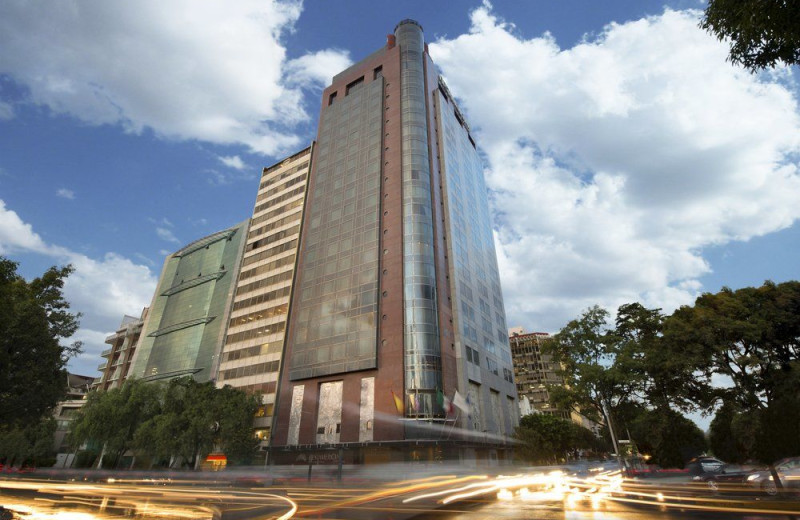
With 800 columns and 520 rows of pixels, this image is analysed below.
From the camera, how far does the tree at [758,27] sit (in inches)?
439

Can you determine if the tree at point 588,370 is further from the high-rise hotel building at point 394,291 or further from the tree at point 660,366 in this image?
the high-rise hotel building at point 394,291

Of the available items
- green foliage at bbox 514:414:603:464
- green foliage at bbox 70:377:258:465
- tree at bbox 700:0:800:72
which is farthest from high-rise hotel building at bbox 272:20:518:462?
tree at bbox 700:0:800:72

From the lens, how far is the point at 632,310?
145ft

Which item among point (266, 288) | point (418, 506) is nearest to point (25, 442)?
point (266, 288)

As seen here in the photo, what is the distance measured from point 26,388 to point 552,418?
77.2m

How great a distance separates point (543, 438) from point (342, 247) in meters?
49.5

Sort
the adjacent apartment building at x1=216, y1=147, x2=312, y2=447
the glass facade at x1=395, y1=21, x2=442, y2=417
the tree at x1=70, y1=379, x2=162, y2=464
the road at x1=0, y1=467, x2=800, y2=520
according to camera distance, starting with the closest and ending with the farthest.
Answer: the road at x1=0, y1=467, x2=800, y2=520
the glass facade at x1=395, y1=21, x2=442, y2=417
the tree at x1=70, y1=379, x2=162, y2=464
the adjacent apartment building at x1=216, y1=147, x2=312, y2=447

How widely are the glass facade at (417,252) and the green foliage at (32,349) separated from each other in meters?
36.3

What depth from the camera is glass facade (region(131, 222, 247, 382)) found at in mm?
82625

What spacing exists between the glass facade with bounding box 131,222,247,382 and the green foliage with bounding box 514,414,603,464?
193 ft

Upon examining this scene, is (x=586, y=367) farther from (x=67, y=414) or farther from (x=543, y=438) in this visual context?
(x=67, y=414)

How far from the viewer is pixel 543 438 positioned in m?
70.2

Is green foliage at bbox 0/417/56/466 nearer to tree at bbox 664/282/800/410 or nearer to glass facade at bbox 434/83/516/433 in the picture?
glass facade at bbox 434/83/516/433

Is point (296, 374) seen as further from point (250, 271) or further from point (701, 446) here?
point (701, 446)
